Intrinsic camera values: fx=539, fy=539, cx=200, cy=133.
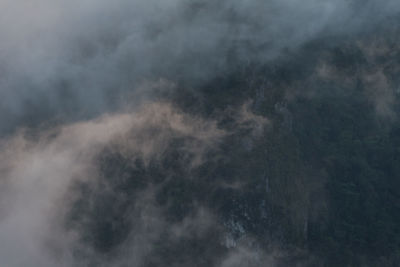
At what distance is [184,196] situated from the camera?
9206cm

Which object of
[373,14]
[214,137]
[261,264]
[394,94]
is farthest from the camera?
[373,14]

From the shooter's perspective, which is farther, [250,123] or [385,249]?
[250,123]

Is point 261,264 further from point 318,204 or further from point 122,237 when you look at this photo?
point 122,237

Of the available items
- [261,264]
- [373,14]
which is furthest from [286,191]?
[373,14]

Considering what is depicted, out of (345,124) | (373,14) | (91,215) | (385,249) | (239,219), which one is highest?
(373,14)

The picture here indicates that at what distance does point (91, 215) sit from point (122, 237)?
6701 millimetres

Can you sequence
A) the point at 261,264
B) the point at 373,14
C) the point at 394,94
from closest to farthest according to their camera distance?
the point at 261,264, the point at 394,94, the point at 373,14

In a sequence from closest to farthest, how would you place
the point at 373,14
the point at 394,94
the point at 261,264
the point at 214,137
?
1. the point at 261,264
2. the point at 214,137
3. the point at 394,94
4. the point at 373,14

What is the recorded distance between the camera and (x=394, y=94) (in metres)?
104

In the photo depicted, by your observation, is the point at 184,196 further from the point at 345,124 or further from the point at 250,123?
the point at 345,124

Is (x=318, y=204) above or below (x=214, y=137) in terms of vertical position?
below

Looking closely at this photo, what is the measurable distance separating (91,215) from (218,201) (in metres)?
21.8

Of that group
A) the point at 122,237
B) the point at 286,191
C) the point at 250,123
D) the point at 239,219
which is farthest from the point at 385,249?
the point at 122,237

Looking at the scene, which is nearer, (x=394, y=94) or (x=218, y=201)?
(x=218, y=201)
